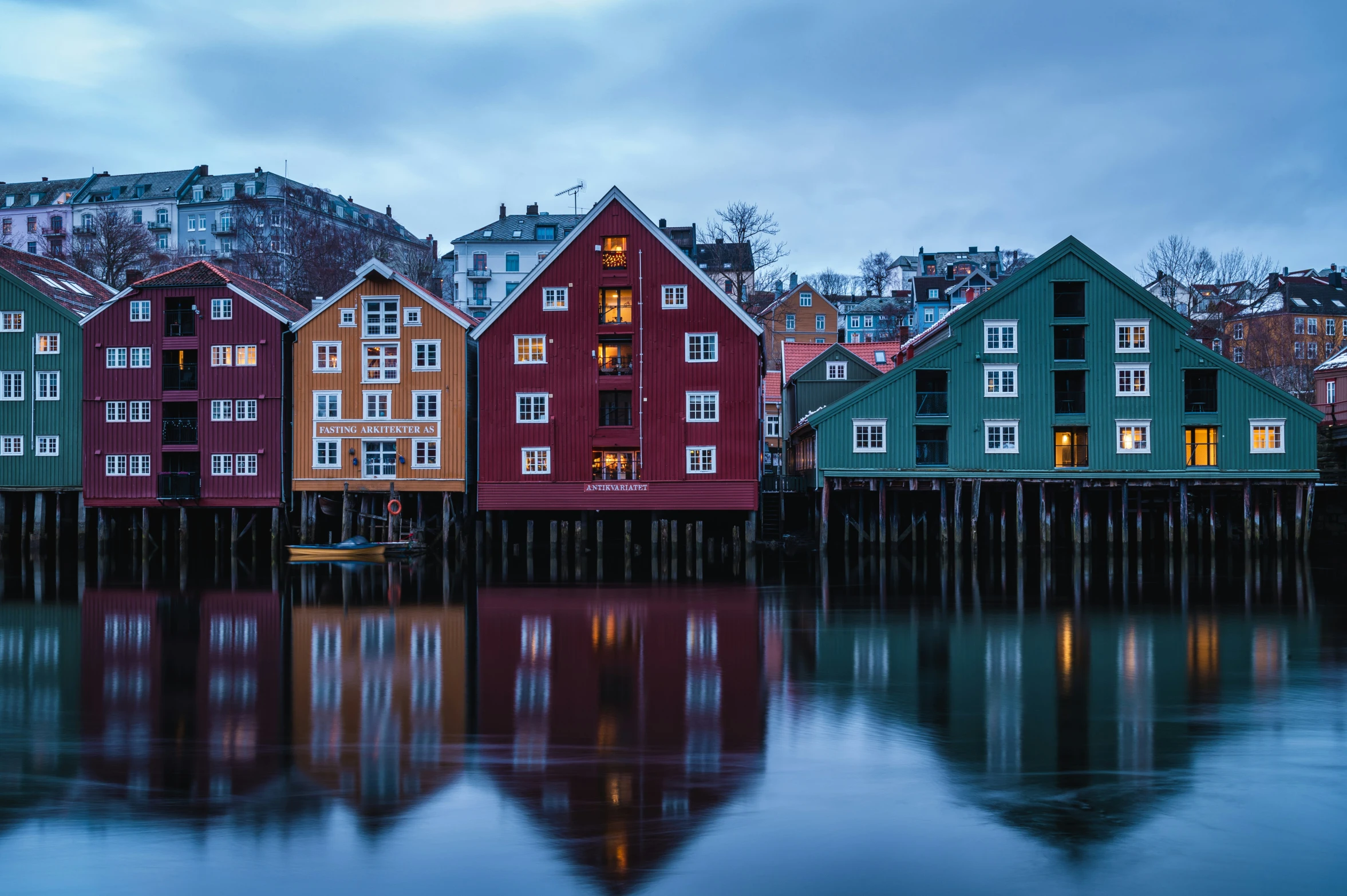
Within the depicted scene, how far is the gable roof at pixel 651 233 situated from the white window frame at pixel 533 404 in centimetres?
319

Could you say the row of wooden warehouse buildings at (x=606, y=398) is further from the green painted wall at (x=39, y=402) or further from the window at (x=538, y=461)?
the green painted wall at (x=39, y=402)

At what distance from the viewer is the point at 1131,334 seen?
41250mm

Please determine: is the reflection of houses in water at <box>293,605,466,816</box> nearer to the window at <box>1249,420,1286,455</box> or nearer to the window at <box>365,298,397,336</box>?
the window at <box>365,298,397,336</box>

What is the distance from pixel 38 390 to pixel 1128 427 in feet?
148

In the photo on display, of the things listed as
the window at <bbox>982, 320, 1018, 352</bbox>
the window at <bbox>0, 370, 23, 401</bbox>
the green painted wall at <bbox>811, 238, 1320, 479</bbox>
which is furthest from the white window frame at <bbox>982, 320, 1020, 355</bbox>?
the window at <bbox>0, 370, 23, 401</bbox>


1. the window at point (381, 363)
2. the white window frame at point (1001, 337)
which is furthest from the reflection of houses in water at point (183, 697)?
the white window frame at point (1001, 337)

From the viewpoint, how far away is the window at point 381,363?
41.8 m

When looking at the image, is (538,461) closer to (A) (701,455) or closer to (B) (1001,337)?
(A) (701,455)

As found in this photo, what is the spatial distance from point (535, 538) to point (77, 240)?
2615 inches

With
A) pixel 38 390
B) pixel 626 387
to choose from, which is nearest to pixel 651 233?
pixel 626 387

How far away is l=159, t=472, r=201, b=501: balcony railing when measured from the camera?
42031 mm

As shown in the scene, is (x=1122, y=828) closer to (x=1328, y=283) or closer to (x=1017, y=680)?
(x=1017, y=680)

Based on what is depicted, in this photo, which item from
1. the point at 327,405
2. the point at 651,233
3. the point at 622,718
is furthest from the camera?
the point at 327,405

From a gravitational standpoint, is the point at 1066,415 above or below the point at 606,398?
below
